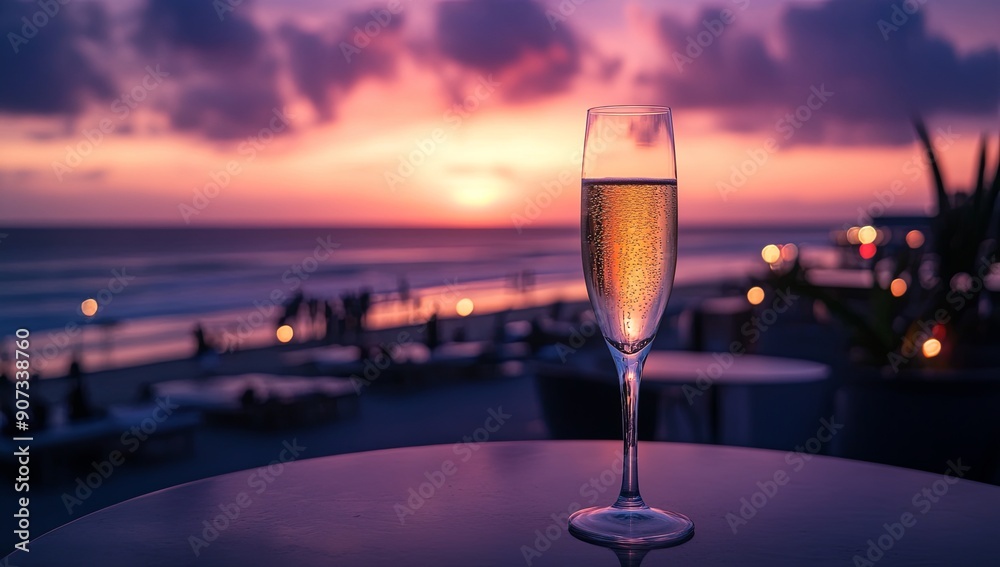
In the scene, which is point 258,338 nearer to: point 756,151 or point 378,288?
point 378,288

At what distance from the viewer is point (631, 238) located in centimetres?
93

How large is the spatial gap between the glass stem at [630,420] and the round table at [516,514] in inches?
2.9

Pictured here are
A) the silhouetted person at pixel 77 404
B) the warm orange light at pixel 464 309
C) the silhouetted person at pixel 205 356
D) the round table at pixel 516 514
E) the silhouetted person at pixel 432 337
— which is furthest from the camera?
the warm orange light at pixel 464 309

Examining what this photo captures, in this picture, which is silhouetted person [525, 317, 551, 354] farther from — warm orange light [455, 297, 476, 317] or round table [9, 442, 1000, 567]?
round table [9, 442, 1000, 567]

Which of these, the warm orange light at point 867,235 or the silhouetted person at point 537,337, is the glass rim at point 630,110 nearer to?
the warm orange light at point 867,235

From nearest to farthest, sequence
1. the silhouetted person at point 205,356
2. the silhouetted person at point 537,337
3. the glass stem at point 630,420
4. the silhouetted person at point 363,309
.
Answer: the glass stem at point 630,420, the silhouetted person at point 205,356, the silhouetted person at point 537,337, the silhouetted person at point 363,309

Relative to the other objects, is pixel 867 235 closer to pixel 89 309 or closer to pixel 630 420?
pixel 630 420

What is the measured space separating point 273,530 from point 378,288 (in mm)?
26382

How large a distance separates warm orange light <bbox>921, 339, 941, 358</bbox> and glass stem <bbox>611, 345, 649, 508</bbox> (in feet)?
8.69

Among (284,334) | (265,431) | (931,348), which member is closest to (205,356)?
(265,431)

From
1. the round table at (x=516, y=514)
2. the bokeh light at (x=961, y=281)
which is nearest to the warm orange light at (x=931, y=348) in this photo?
the bokeh light at (x=961, y=281)

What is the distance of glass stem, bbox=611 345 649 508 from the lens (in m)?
0.91

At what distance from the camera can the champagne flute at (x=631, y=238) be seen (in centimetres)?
92

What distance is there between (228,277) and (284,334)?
37.9ft
